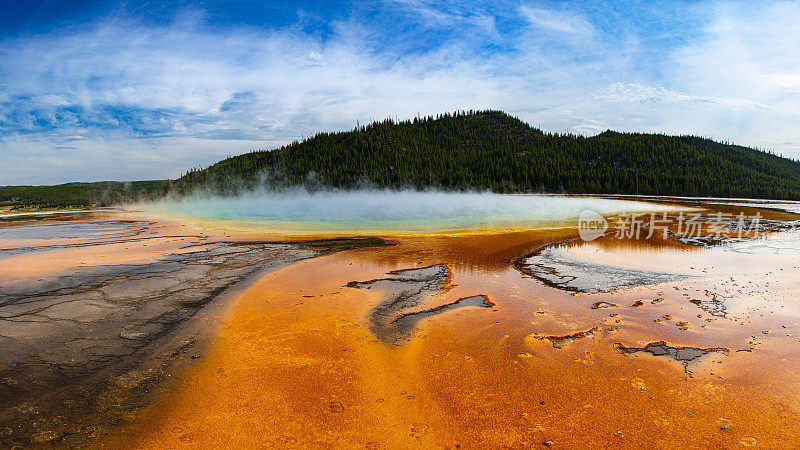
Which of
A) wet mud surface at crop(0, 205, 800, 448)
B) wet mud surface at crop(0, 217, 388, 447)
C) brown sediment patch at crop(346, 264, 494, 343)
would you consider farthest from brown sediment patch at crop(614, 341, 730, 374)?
wet mud surface at crop(0, 217, 388, 447)

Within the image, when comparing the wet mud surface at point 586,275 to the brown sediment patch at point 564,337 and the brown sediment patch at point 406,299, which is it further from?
the brown sediment patch at point 564,337

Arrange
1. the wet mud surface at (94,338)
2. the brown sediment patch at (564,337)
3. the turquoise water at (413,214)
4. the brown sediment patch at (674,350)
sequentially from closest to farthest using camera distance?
the wet mud surface at (94,338)
the brown sediment patch at (674,350)
the brown sediment patch at (564,337)
the turquoise water at (413,214)

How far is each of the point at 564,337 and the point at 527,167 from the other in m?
110

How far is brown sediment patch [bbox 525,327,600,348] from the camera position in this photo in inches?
247

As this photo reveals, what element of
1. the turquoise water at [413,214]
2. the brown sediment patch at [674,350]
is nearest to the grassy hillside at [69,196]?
the turquoise water at [413,214]

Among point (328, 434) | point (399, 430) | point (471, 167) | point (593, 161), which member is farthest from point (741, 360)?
point (593, 161)

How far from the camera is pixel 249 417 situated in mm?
4395

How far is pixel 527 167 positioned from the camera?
108688 mm

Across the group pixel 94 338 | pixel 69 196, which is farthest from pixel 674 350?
pixel 69 196

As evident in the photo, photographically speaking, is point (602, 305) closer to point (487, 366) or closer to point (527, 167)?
point (487, 366)

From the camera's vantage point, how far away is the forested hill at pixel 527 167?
9294 centimetres

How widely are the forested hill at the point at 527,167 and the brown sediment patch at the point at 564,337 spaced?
9449 cm

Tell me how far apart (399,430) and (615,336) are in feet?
14.5

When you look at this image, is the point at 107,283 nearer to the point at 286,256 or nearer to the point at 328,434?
the point at 286,256
